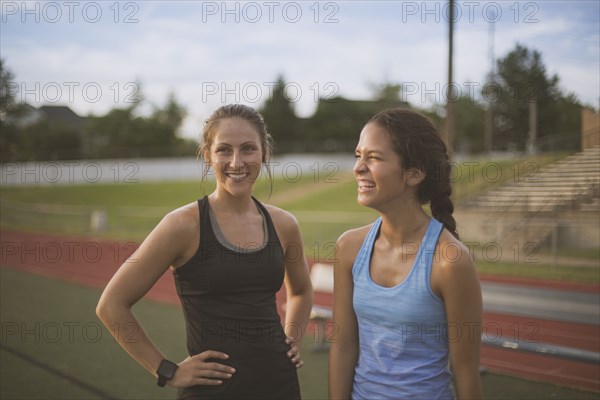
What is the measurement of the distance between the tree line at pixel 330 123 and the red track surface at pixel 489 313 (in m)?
2.32

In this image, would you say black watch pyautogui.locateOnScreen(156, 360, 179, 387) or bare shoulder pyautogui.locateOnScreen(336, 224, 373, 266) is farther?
black watch pyautogui.locateOnScreen(156, 360, 179, 387)

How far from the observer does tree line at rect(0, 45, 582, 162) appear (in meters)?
6.27

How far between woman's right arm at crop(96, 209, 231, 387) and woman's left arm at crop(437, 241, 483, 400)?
86cm

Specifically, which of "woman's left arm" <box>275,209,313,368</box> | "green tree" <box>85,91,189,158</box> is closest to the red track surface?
"woman's left arm" <box>275,209,313,368</box>

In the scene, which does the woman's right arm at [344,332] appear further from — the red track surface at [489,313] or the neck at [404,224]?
the red track surface at [489,313]

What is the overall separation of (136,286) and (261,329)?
51 centimetres

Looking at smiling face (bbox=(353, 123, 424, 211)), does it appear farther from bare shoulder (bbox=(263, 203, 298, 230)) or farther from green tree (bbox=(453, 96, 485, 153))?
green tree (bbox=(453, 96, 485, 153))

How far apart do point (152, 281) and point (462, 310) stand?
1.15m

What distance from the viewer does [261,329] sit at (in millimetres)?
2096

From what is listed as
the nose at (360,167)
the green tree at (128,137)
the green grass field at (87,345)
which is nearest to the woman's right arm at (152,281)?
the green grass field at (87,345)

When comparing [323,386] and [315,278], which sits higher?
[315,278]

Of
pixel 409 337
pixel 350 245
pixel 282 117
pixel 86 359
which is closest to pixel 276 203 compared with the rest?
pixel 86 359

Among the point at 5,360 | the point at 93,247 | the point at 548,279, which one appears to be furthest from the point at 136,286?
the point at 93,247

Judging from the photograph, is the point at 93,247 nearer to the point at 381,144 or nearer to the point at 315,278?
the point at 315,278
